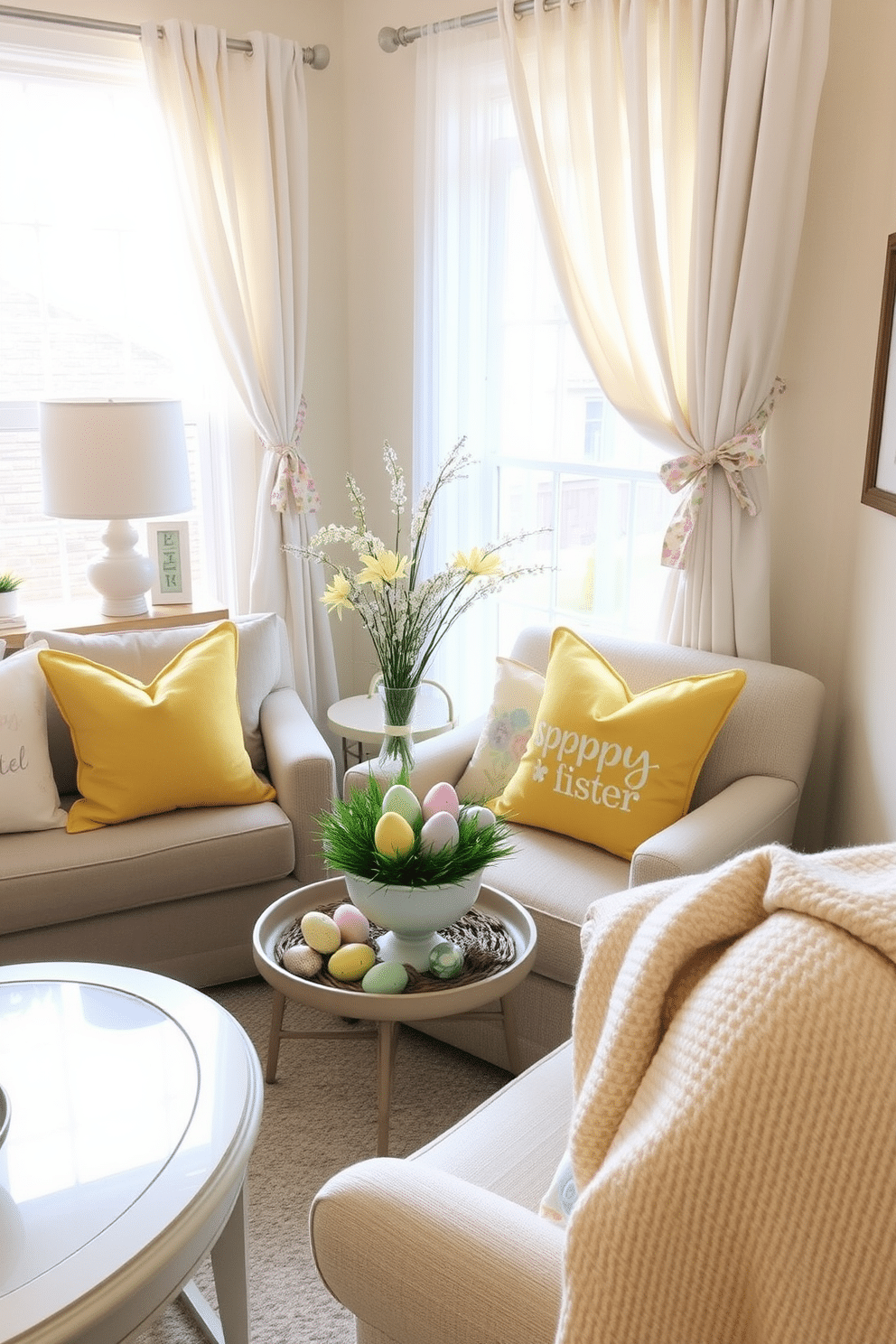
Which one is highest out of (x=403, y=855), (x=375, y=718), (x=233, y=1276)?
(x=403, y=855)

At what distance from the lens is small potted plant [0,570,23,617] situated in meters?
3.11

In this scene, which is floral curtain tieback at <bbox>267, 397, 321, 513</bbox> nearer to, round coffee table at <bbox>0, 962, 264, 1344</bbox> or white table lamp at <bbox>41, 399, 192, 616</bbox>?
white table lamp at <bbox>41, 399, 192, 616</bbox>

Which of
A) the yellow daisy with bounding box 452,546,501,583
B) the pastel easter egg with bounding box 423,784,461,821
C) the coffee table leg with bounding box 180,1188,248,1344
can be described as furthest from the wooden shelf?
the coffee table leg with bounding box 180,1188,248,1344

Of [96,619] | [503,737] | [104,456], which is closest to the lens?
[503,737]

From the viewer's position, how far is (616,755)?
2.41 meters

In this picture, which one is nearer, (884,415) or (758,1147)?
(758,1147)

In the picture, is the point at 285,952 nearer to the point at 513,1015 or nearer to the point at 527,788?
the point at 513,1015

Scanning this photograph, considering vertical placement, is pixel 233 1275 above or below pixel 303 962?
below

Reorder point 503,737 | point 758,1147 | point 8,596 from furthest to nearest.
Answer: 1. point 8,596
2. point 503,737
3. point 758,1147

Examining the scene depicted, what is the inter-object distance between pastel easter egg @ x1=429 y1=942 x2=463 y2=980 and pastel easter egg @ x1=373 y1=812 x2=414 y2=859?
0.22 metres

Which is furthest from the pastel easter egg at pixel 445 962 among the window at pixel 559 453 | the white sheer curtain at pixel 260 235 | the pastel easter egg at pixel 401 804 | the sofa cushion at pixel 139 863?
the white sheer curtain at pixel 260 235

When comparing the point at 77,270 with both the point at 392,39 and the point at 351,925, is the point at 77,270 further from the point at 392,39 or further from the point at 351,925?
the point at 351,925

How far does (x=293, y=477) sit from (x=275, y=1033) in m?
1.90

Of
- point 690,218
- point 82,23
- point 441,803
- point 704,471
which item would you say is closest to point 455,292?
point 690,218
